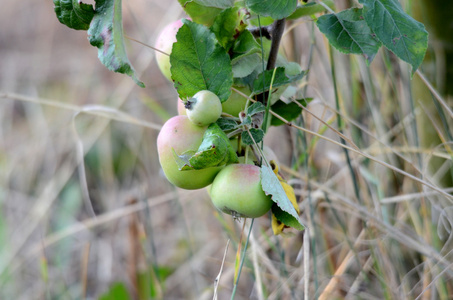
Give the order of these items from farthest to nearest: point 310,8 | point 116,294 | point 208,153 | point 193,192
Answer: point 116,294 < point 193,192 < point 310,8 < point 208,153

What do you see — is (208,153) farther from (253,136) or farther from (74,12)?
(74,12)

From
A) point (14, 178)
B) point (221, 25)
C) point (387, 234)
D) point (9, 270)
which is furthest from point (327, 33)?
point (14, 178)

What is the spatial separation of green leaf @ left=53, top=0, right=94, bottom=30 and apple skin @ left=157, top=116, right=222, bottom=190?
13 cm

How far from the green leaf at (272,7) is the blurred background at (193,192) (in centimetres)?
21

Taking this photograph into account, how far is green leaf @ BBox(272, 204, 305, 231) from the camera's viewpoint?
420 millimetres

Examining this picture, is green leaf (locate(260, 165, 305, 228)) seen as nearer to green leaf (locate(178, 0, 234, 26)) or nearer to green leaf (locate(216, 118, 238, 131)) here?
green leaf (locate(216, 118, 238, 131))

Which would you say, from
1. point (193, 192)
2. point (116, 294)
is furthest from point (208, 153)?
point (116, 294)

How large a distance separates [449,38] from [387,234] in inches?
15.4

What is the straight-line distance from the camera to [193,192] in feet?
3.30

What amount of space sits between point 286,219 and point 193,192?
1.93ft

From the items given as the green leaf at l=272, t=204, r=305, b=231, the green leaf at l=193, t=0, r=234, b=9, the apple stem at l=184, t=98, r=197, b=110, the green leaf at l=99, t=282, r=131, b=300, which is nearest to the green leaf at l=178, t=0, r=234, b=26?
the green leaf at l=193, t=0, r=234, b=9

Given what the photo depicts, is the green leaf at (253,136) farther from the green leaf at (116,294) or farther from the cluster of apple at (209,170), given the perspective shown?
the green leaf at (116,294)

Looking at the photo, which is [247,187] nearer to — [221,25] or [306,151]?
[221,25]

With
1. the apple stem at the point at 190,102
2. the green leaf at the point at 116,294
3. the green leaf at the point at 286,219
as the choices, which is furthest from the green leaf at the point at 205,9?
the green leaf at the point at 116,294
